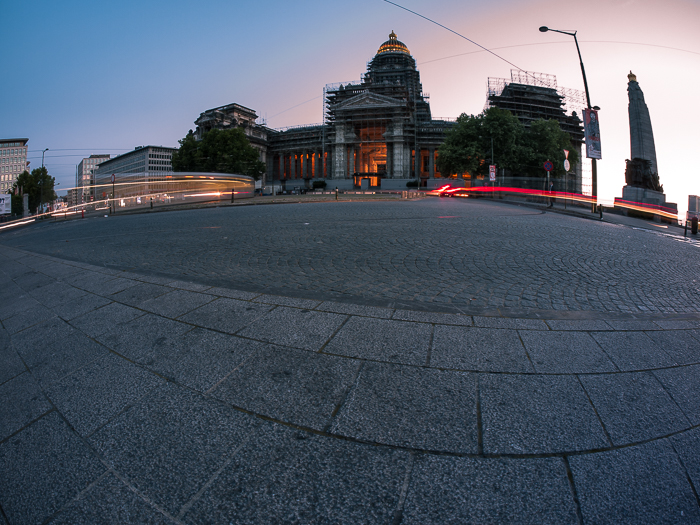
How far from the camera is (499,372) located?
Answer: 8.20 ft

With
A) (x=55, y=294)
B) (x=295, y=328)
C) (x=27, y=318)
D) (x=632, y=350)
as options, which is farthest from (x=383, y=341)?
(x=55, y=294)

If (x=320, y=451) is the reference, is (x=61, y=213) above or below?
above

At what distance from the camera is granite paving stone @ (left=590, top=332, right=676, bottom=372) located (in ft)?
8.73

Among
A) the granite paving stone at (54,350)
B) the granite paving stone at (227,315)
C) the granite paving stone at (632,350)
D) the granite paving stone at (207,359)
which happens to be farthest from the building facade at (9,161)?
the granite paving stone at (632,350)

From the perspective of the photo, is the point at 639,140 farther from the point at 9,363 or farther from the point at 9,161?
the point at 9,161

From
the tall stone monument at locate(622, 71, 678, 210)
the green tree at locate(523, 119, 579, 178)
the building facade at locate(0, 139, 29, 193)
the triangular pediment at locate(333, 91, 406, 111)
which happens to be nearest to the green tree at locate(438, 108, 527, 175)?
the green tree at locate(523, 119, 579, 178)

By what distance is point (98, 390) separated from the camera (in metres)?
2.51

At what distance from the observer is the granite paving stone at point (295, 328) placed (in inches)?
119

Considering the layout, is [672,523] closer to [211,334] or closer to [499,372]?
[499,372]

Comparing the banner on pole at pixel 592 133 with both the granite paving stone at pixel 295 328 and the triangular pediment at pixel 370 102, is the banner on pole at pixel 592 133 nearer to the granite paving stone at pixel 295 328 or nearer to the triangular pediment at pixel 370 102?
the granite paving stone at pixel 295 328

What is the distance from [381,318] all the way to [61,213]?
145 ft

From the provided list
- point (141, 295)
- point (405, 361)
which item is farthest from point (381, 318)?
point (141, 295)

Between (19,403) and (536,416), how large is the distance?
343 cm

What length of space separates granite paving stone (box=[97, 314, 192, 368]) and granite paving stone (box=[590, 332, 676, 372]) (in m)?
3.44
